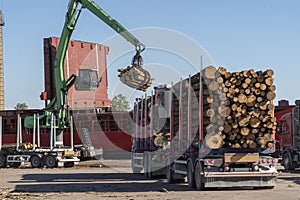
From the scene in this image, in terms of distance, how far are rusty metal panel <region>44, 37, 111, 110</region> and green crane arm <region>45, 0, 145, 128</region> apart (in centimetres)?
340

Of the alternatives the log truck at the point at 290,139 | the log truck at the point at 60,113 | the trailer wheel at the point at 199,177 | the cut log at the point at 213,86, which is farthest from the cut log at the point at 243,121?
the log truck at the point at 60,113

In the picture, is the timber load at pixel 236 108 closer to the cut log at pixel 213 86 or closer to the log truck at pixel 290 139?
the cut log at pixel 213 86

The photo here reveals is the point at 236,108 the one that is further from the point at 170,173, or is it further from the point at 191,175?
the point at 170,173

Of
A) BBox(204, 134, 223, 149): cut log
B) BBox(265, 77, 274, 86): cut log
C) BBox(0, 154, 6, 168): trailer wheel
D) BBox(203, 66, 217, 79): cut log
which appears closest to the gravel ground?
BBox(204, 134, 223, 149): cut log

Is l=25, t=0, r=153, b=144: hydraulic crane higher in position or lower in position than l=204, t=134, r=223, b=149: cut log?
higher

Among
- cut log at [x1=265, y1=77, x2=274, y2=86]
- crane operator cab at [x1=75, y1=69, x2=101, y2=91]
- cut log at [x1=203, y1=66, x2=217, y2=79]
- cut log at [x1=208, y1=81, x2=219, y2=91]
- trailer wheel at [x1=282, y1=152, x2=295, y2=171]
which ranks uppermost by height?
crane operator cab at [x1=75, y1=69, x2=101, y2=91]

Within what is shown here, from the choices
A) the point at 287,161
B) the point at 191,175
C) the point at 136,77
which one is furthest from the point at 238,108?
the point at 287,161

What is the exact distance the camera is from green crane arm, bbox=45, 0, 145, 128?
32.4 metres

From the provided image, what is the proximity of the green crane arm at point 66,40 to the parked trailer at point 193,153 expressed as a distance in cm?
988

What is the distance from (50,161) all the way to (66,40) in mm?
6856

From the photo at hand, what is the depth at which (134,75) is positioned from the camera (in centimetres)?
2705

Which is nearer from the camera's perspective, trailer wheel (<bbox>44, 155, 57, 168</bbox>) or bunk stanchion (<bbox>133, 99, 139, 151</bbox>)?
bunk stanchion (<bbox>133, 99, 139, 151</bbox>)

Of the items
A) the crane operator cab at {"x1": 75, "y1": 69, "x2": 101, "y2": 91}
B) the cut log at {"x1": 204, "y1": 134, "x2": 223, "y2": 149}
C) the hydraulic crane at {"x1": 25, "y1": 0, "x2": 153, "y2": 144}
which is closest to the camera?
the cut log at {"x1": 204, "y1": 134, "x2": 223, "y2": 149}

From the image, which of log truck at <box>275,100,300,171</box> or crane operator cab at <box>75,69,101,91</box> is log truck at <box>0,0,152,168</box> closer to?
crane operator cab at <box>75,69,101,91</box>
